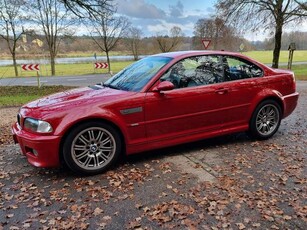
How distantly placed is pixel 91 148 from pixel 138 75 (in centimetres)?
147

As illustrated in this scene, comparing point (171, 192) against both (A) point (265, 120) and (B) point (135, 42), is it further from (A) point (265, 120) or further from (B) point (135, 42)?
(B) point (135, 42)

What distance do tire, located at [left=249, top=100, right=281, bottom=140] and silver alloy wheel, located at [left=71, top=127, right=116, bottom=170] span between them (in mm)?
2654

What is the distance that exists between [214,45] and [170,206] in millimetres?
40414

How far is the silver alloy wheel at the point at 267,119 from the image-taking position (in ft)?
17.8

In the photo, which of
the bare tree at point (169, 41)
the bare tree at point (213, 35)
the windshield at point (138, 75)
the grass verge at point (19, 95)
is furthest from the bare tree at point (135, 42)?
the windshield at point (138, 75)

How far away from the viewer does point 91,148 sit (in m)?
Result: 4.11

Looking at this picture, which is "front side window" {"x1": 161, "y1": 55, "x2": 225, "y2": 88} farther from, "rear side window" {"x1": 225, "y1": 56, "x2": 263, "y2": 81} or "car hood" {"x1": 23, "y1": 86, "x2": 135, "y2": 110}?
"car hood" {"x1": 23, "y1": 86, "x2": 135, "y2": 110}

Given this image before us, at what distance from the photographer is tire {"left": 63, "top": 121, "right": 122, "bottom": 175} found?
3.97 metres

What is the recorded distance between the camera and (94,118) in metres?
4.05

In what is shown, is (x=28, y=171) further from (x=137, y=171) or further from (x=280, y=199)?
(x=280, y=199)

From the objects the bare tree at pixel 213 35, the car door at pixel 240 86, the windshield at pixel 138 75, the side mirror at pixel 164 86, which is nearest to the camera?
the side mirror at pixel 164 86

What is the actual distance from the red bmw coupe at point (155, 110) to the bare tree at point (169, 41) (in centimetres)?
3754

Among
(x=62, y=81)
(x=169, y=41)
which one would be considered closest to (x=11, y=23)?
(x=62, y=81)

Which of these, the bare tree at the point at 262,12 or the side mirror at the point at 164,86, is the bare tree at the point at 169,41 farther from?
the side mirror at the point at 164,86
